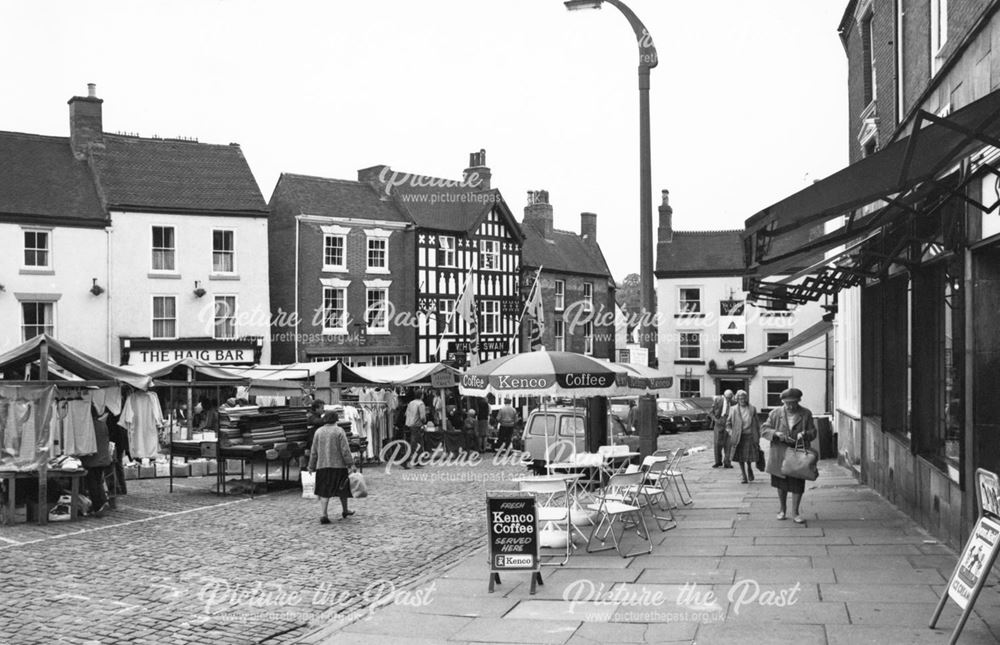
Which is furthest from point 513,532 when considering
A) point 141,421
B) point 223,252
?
point 223,252

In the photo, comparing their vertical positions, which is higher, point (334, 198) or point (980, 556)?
point (334, 198)

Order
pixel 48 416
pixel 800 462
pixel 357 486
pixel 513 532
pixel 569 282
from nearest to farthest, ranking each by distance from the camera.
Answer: pixel 513 532 → pixel 800 462 → pixel 48 416 → pixel 357 486 → pixel 569 282

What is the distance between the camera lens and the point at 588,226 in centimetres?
6512

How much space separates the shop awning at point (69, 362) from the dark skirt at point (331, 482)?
3586mm

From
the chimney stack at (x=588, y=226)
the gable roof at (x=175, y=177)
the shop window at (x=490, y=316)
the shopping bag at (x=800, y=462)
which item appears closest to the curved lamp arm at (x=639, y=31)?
the shopping bag at (x=800, y=462)

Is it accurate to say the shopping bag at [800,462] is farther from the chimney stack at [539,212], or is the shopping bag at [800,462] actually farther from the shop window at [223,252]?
the chimney stack at [539,212]

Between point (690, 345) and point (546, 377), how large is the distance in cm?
4013

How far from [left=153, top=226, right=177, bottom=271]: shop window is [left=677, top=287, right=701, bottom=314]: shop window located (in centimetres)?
2702

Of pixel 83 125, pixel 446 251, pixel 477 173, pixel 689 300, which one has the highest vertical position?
pixel 477 173

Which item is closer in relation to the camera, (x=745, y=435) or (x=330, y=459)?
(x=330, y=459)

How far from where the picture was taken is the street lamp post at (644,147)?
46.2 feet

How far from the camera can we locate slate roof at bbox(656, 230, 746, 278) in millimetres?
51875

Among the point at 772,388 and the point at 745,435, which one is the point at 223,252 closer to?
the point at 745,435

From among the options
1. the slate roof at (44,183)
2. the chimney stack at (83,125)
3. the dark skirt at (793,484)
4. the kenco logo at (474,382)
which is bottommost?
the dark skirt at (793,484)
